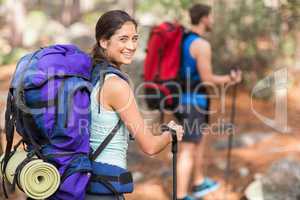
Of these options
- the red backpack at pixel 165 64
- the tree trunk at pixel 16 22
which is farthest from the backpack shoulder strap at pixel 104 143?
the tree trunk at pixel 16 22

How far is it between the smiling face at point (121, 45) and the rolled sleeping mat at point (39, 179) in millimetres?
747

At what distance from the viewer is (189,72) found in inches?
209

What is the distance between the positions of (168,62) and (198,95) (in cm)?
46

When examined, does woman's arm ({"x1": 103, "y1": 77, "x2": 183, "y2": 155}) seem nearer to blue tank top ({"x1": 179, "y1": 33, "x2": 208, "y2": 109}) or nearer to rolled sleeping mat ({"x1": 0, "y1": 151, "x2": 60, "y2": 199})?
rolled sleeping mat ({"x1": 0, "y1": 151, "x2": 60, "y2": 199})

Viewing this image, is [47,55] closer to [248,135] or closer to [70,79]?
[70,79]

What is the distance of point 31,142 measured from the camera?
278cm

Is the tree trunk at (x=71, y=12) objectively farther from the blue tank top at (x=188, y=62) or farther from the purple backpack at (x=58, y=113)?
the purple backpack at (x=58, y=113)

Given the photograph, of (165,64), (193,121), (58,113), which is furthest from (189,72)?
(58,113)

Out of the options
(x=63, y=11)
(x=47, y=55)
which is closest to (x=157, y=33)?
(x=47, y=55)

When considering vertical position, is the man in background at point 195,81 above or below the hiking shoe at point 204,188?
above

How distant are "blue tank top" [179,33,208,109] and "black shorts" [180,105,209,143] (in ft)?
0.18

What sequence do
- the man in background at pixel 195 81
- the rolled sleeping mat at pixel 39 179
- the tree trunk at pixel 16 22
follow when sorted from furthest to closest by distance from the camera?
the tree trunk at pixel 16 22 → the man in background at pixel 195 81 → the rolled sleeping mat at pixel 39 179

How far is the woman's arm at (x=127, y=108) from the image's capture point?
9.21 ft

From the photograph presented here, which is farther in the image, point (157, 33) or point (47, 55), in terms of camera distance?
point (157, 33)
